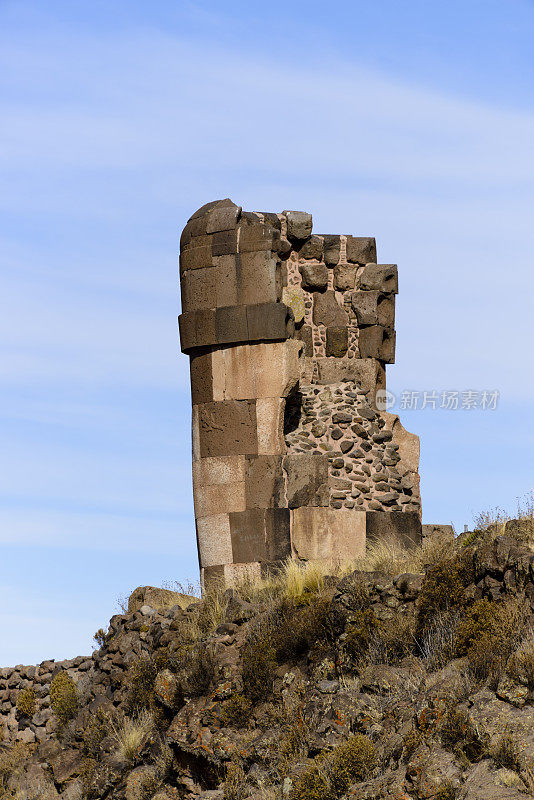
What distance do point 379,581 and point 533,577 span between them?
1.89 metres

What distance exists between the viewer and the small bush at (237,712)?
11.5 metres

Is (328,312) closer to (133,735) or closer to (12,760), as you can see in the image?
(133,735)

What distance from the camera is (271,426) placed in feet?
51.4

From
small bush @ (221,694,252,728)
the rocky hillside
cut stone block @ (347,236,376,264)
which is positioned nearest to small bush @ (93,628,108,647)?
the rocky hillside

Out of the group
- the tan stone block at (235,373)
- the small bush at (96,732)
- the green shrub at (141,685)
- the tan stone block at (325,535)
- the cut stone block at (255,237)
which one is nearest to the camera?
the green shrub at (141,685)

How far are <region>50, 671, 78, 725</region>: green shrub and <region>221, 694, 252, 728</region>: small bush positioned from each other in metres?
4.31

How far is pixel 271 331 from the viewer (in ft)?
51.8

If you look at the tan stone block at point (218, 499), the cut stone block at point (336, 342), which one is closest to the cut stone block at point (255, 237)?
the cut stone block at point (336, 342)

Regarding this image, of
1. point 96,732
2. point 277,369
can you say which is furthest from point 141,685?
point 277,369

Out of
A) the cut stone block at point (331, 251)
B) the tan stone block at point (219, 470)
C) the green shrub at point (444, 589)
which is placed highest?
the cut stone block at point (331, 251)

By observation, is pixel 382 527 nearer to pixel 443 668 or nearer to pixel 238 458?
pixel 238 458

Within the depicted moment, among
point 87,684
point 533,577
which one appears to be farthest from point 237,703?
point 87,684

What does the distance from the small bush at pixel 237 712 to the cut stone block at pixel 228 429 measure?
15.6ft

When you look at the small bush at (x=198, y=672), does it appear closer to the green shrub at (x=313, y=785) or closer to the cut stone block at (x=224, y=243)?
the green shrub at (x=313, y=785)
